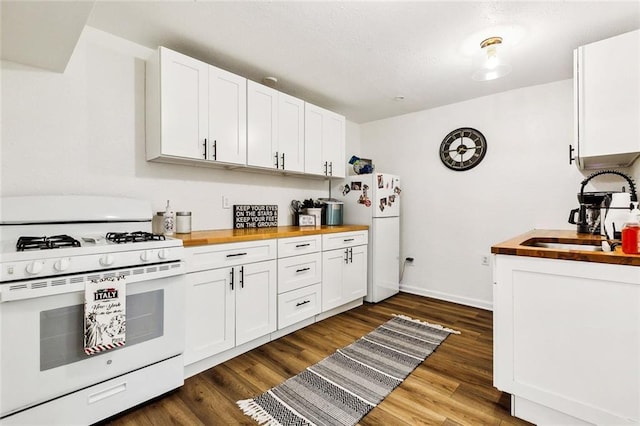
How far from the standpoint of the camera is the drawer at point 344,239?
2.90m

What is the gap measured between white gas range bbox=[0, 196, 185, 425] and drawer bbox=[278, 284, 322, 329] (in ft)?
2.87

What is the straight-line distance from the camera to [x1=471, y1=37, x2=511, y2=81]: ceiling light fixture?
211cm

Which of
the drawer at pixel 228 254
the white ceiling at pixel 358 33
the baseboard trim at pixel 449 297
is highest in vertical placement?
the white ceiling at pixel 358 33

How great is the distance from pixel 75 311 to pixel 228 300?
88cm

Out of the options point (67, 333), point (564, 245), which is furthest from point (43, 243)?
point (564, 245)

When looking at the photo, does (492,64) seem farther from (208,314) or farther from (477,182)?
(208,314)

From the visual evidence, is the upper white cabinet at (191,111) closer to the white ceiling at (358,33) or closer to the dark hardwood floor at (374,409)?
the white ceiling at (358,33)

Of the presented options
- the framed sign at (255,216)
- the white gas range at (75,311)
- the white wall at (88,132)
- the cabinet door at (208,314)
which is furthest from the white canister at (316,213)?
the white gas range at (75,311)

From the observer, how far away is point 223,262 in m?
2.09

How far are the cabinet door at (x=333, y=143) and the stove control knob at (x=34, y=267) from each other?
247 centimetres

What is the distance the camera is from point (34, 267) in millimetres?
1314

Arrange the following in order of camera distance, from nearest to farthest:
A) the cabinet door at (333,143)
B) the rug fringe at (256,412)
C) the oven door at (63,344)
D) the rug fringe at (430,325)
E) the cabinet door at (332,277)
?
the oven door at (63,344), the rug fringe at (256,412), the rug fringe at (430,325), the cabinet door at (332,277), the cabinet door at (333,143)

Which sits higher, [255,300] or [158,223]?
[158,223]

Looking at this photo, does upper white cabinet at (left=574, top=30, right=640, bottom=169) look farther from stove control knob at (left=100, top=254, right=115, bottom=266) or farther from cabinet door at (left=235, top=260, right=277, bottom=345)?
stove control knob at (left=100, top=254, right=115, bottom=266)
